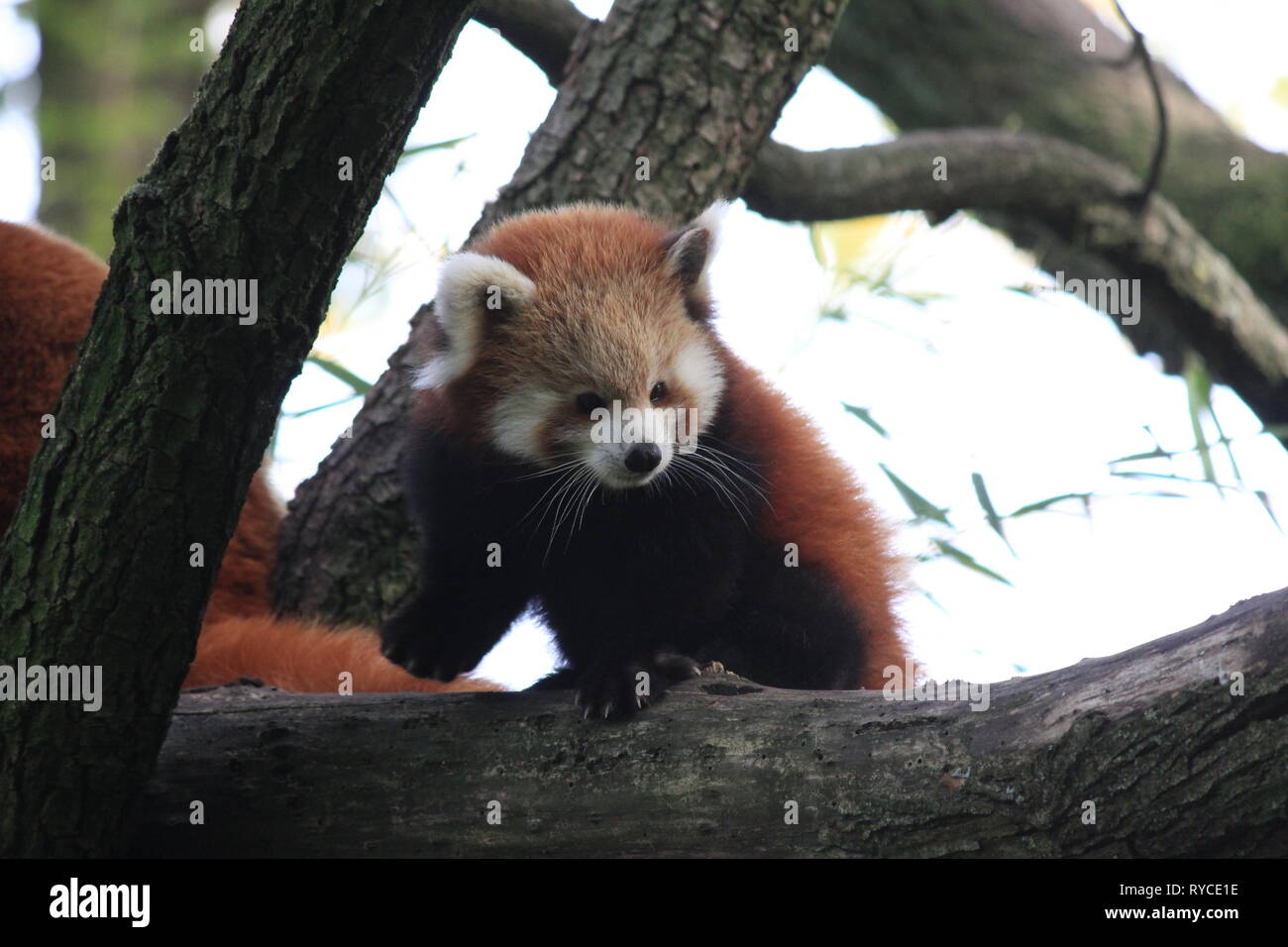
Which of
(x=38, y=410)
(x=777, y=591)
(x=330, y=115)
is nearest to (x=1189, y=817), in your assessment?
(x=777, y=591)

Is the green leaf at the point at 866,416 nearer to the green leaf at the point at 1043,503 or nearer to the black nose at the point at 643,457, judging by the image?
the green leaf at the point at 1043,503

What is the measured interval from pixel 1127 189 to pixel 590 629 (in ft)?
13.0

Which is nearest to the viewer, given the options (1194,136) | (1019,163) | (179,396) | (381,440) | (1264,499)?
(179,396)

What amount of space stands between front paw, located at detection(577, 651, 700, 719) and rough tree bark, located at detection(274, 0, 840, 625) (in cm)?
154

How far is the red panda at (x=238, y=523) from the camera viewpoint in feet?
11.2

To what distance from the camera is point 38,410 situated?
4.01 m

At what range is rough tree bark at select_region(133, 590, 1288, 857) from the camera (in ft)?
6.94

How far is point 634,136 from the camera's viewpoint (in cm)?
436

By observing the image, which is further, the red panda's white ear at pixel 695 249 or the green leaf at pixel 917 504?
the green leaf at pixel 917 504

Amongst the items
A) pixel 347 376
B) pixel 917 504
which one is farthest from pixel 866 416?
pixel 347 376

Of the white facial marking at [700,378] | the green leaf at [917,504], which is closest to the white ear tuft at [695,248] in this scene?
the white facial marking at [700,378]

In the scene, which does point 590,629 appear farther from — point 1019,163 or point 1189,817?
point 1019,163

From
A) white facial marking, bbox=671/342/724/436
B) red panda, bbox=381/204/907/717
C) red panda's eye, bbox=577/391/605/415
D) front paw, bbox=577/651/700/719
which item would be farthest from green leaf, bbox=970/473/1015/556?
front paw, bbox=577/651/700/719
